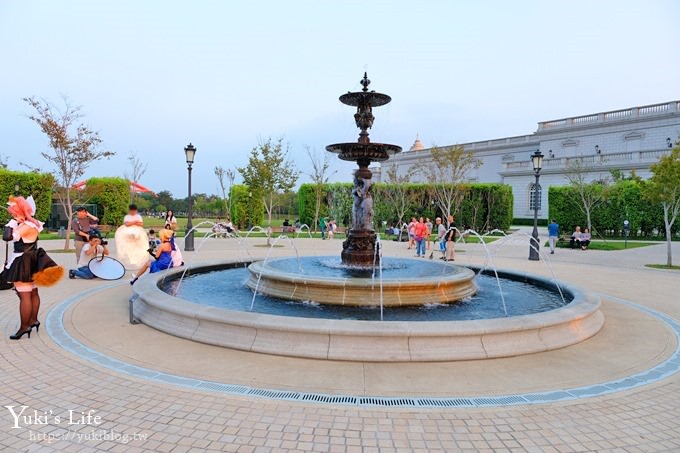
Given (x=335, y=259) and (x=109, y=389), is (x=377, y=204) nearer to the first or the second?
(x=335, y=259)

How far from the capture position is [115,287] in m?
10.7

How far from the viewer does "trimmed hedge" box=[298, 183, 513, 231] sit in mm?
42281

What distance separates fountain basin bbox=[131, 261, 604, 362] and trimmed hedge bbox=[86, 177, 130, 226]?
34114mm

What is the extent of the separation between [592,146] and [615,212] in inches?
728

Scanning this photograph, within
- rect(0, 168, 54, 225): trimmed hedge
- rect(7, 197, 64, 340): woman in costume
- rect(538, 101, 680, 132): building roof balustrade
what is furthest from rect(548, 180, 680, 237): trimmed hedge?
rect(0, 168, 54, 225): trimmed hedge

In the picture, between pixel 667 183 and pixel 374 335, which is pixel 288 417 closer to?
pixel 374 335

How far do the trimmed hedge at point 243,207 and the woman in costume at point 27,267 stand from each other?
3641 cm

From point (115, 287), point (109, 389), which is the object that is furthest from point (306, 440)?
point (115, 287)

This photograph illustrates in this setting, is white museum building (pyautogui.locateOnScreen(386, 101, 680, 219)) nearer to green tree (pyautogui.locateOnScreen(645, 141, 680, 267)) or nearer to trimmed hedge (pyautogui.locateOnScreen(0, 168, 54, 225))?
green tree (pyautogui.locateOnScreen(645, 141, 680, 267))

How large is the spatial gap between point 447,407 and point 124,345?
4.56 m

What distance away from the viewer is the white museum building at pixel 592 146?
41312mm

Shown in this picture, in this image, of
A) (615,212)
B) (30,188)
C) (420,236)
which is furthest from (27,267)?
(615,212)

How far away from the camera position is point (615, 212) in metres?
34.0

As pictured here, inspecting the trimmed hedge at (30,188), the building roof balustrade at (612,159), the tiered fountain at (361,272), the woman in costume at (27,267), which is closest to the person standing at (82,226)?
the tiered fountain at (361,272)
